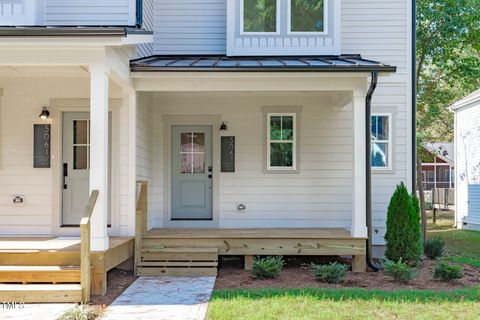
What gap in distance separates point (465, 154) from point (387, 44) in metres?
10.4

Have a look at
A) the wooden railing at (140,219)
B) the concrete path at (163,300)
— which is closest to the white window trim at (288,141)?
the wooden railing at (140,219)

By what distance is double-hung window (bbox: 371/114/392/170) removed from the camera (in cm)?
990

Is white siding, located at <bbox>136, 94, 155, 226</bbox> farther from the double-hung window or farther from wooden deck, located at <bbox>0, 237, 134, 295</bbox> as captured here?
the double-hung window

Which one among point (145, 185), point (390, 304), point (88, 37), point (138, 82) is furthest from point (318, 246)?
point (88, 37)

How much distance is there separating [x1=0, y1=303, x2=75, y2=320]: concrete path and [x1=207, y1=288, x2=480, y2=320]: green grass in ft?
5.23

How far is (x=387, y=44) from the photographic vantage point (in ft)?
32.8

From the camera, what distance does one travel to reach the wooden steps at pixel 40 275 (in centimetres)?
634

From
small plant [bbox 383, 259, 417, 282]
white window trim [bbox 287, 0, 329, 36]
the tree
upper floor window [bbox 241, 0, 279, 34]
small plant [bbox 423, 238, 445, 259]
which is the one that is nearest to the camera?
small plant [bbox 383, 259, 417, 282]

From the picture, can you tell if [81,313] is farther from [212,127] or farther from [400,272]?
[212,127]

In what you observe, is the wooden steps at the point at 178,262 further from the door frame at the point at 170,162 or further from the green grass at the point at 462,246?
the green grass at the point at 462,246

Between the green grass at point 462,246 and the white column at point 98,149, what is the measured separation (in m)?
6.63

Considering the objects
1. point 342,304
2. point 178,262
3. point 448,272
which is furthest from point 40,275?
point 448,272

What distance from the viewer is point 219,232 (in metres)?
8.88

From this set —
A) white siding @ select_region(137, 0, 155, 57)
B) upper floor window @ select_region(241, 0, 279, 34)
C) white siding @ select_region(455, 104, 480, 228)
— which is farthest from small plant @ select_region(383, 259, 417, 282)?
white siding @ select_region(455, 104, 480, 228)
